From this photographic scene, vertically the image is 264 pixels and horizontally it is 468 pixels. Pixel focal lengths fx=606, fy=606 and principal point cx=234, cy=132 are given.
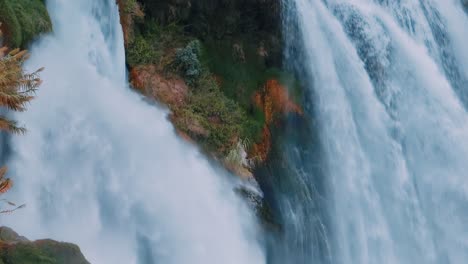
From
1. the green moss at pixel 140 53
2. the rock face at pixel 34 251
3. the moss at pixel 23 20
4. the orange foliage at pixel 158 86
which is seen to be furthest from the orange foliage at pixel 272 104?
the rock face at pixel 34 251

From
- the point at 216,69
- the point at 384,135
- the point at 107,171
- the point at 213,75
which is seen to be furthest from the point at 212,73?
the point at 384,135

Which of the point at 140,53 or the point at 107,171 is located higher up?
the point at 140,53

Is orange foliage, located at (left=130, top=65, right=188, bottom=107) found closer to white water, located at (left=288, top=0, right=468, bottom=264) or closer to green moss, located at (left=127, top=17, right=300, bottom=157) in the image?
green moss, located at (left=127, top=17, right=300, bottom=157)

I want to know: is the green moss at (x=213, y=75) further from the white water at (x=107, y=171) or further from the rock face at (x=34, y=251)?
the rock face at (x=34, y=251)

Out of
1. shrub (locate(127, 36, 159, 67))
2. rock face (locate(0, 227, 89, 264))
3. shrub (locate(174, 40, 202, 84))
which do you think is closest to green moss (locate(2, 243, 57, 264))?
rock face (locate(0, 227, 89, 264))

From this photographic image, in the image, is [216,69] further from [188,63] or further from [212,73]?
[188,63]

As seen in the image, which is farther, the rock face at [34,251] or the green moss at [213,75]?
the green moss at [213,75]

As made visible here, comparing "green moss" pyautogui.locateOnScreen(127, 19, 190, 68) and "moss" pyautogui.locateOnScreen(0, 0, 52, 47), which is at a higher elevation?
"moss" pyautogui.locateOnScreen(0, 0, 52, 47)
